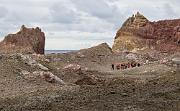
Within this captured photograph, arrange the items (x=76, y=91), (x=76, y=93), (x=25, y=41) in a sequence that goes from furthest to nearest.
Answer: (x=25, y=41)
(x=76, y=91)
(x=76, y=93)

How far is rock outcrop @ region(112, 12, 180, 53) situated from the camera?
8044cm

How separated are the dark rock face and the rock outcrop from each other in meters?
20.1

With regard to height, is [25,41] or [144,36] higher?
[144,36]

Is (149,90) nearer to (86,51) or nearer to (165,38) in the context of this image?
(86,51)

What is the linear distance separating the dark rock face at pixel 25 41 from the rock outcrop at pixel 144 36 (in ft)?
66.0

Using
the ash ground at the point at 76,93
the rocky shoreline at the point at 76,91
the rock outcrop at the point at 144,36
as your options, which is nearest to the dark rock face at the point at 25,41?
the rock outcrop at the point at 144,36

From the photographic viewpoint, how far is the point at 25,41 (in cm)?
6203

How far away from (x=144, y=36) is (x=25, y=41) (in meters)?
26.5

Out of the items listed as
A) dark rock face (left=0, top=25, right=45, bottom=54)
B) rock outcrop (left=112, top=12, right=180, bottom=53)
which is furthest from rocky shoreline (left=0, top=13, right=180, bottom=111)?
rock outcrop (left=112, top=12, right=180, bottom=53)

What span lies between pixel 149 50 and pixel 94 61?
26925mm

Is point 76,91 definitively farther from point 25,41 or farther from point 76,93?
point 25,41

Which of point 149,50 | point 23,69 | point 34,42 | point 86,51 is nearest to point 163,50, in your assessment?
point 149,50

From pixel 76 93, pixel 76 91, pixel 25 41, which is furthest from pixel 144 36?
pixel 76 93

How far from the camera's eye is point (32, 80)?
91.2 feet
